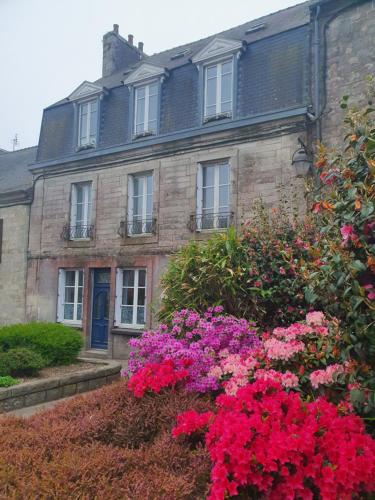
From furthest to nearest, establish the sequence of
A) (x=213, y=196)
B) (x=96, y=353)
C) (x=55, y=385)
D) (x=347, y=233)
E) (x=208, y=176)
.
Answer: (x=96, y=353) < (x=208, y=176) < (x=213, y=196) < (x=55, y=385) < (x=347, y=233)

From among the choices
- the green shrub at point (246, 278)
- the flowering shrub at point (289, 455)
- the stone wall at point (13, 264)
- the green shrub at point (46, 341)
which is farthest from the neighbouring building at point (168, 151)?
the flowering shrub at point (289, 455)

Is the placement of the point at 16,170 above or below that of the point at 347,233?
above

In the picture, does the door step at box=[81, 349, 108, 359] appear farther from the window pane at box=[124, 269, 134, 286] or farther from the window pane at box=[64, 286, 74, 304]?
the window pane at box=[124, 269, 134, 286]

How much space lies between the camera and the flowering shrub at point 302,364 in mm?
3764

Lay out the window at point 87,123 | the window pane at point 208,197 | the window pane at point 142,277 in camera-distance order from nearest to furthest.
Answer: the window pane at point 208,197
the window pane at point 142,277
the window at point 87,123

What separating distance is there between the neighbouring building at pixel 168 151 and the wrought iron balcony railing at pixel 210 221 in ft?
0.10

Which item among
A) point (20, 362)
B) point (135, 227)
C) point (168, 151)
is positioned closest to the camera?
point (20, 362)

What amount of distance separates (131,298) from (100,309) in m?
1.35

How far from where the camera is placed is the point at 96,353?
46.4 feet

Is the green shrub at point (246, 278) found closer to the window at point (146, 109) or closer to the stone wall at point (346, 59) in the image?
the stone wall at point (346, 59)

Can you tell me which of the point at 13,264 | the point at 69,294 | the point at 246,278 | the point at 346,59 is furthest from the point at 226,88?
the point at 13,264

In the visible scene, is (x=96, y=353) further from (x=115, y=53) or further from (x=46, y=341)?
(x=115, y=53)

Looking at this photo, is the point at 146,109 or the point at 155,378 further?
the point at 146,109

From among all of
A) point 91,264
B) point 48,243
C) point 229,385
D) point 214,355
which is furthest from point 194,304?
point 48,243
